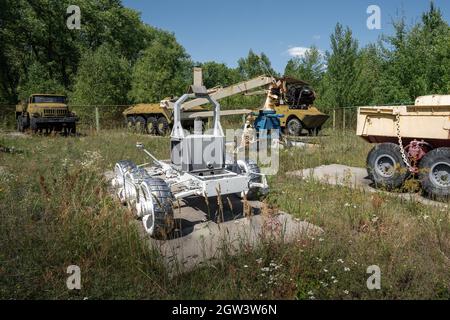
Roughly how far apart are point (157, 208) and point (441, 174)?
458 cm

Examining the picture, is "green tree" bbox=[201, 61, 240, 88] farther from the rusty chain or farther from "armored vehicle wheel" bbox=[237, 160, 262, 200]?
"armored vehicle wheel" bbox=[237, 160, 262, 200]

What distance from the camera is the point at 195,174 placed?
4766mm

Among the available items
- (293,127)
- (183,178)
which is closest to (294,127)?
(293,127)

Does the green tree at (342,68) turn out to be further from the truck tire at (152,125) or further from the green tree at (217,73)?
the green tree at (217,73)

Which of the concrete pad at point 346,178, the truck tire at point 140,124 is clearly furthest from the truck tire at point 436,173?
the truck tire at point 140,124

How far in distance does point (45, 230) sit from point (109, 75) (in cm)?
1865

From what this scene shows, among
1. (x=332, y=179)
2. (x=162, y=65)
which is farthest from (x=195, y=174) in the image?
(x=162, y=65)

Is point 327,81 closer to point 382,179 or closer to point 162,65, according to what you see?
point 162,65

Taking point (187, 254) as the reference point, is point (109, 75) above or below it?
above

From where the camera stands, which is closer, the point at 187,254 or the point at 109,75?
the point at 187,254

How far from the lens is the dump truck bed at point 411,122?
222 inches

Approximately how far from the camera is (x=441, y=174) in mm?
5598

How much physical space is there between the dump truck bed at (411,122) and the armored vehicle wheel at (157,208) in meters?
4.46
